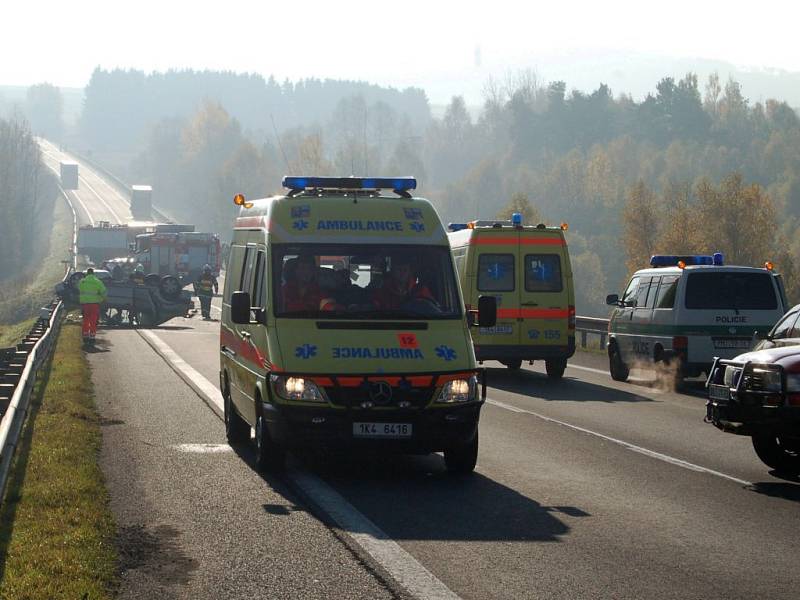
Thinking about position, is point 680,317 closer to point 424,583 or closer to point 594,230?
point 424,583

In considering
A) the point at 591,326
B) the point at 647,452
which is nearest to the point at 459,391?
the point at 647,452

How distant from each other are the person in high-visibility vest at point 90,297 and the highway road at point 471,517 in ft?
44.5

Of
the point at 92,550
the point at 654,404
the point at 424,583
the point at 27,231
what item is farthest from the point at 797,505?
the point at 27,231

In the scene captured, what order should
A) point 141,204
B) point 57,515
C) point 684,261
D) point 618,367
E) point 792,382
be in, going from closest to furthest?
point 57,515
point 792,382
point 684,261
point 618,367
point 141,204

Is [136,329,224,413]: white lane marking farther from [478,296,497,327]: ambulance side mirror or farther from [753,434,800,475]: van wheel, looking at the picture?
[753,434,800,475]: van wheel

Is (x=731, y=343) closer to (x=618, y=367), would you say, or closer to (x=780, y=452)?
(x=618, y=367)

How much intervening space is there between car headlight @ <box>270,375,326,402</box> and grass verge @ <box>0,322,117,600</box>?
1526 mm

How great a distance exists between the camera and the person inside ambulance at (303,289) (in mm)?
11273

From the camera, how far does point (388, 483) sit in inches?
422

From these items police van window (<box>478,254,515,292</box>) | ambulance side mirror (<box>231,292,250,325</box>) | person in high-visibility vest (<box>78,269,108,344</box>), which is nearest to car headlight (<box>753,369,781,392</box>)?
ambulance side mirror (<box>231,292,250,325</box>)

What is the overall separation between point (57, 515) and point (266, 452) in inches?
96.2

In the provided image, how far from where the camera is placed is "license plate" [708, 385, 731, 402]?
11.1 meters

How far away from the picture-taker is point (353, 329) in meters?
10.9

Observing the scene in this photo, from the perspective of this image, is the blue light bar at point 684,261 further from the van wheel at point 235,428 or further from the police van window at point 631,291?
the van wheel at point 235,428
